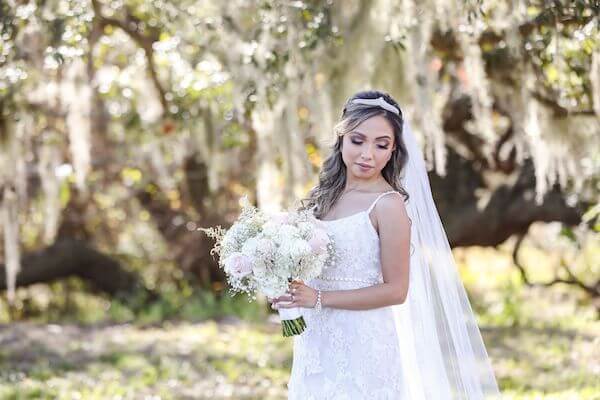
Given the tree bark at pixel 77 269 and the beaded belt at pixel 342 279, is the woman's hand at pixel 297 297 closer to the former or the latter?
the beaded belt at pixel 342 279

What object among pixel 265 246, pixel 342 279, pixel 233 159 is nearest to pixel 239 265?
pixel 265 246

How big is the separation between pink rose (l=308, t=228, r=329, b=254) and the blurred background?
2148mm

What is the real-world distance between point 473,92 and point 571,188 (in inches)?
83.3

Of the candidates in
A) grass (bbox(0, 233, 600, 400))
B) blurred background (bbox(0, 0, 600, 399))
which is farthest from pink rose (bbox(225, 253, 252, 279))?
grass (bbox(0, 233, 600, 400))

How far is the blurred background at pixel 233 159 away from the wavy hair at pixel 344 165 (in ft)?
5.58

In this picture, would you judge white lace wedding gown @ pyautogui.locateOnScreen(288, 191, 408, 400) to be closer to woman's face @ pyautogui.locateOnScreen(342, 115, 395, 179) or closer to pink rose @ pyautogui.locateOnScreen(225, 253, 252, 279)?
woman's face @ pyautogui.locateOnScreen(342, 115, 395, 179)

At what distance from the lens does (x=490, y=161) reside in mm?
8961

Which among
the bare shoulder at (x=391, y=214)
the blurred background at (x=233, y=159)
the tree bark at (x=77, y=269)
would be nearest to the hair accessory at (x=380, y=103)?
the bare shoulder at (x=391, y=214)

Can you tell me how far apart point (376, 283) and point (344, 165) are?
1.53ft

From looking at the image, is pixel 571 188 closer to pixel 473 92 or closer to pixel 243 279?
pixel 473 92

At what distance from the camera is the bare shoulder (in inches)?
123

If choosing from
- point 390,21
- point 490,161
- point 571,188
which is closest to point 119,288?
point 490,161

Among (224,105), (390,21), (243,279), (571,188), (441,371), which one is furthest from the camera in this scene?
(571,188)

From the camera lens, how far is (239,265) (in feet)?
9.90
